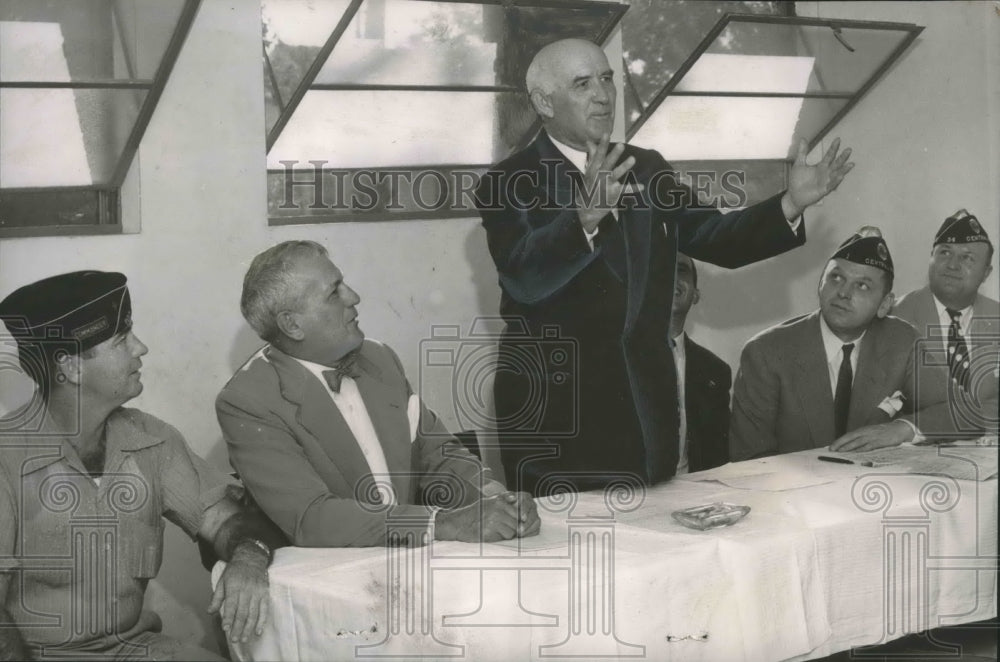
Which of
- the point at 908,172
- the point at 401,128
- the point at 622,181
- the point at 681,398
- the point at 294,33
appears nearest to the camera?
the point at 622,181

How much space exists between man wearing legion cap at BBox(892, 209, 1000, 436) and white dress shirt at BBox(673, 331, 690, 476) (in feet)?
2.47

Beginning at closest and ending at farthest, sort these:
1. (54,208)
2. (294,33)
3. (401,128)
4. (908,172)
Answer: (54,208) < (294,33) < (401,128) < (908,172)

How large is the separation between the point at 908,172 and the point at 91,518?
10.0ft

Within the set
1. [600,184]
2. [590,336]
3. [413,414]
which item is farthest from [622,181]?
[413,414]

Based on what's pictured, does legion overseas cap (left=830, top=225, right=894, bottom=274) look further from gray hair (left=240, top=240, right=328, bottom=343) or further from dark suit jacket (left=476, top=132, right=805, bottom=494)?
gray hair (left=240, top=240, right=328, bottom=343)

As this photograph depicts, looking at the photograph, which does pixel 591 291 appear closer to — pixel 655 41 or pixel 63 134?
pixel 655 41

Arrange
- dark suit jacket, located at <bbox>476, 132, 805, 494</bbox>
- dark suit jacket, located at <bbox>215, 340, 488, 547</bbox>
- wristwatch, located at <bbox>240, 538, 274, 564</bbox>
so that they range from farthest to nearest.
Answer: dark suit jacket, located at <bbox>476, 132, 805, 494</bbox>, dark suit jacket, located at <bbox>215, 340, 488, 547</bbox>, wristwatch, located at <bbox>240, 538, 274, 564</bbox>

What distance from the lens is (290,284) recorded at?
320 cm

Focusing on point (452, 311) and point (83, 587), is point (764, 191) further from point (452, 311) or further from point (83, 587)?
point (83, 587)

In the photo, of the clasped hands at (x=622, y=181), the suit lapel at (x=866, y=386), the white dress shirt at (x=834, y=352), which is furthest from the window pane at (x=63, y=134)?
the suit lapel at (x=866, y=386)

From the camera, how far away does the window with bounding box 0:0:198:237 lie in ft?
10.9

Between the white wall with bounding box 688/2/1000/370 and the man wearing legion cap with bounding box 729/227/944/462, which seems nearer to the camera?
the man wearing legion cap with bounding box 729/227/944/462

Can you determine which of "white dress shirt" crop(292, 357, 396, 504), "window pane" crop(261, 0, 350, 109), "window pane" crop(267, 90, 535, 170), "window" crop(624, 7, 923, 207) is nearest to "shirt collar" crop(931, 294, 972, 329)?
"window" crop(624, 7, 923, 207)

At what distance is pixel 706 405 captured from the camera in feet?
14.4
